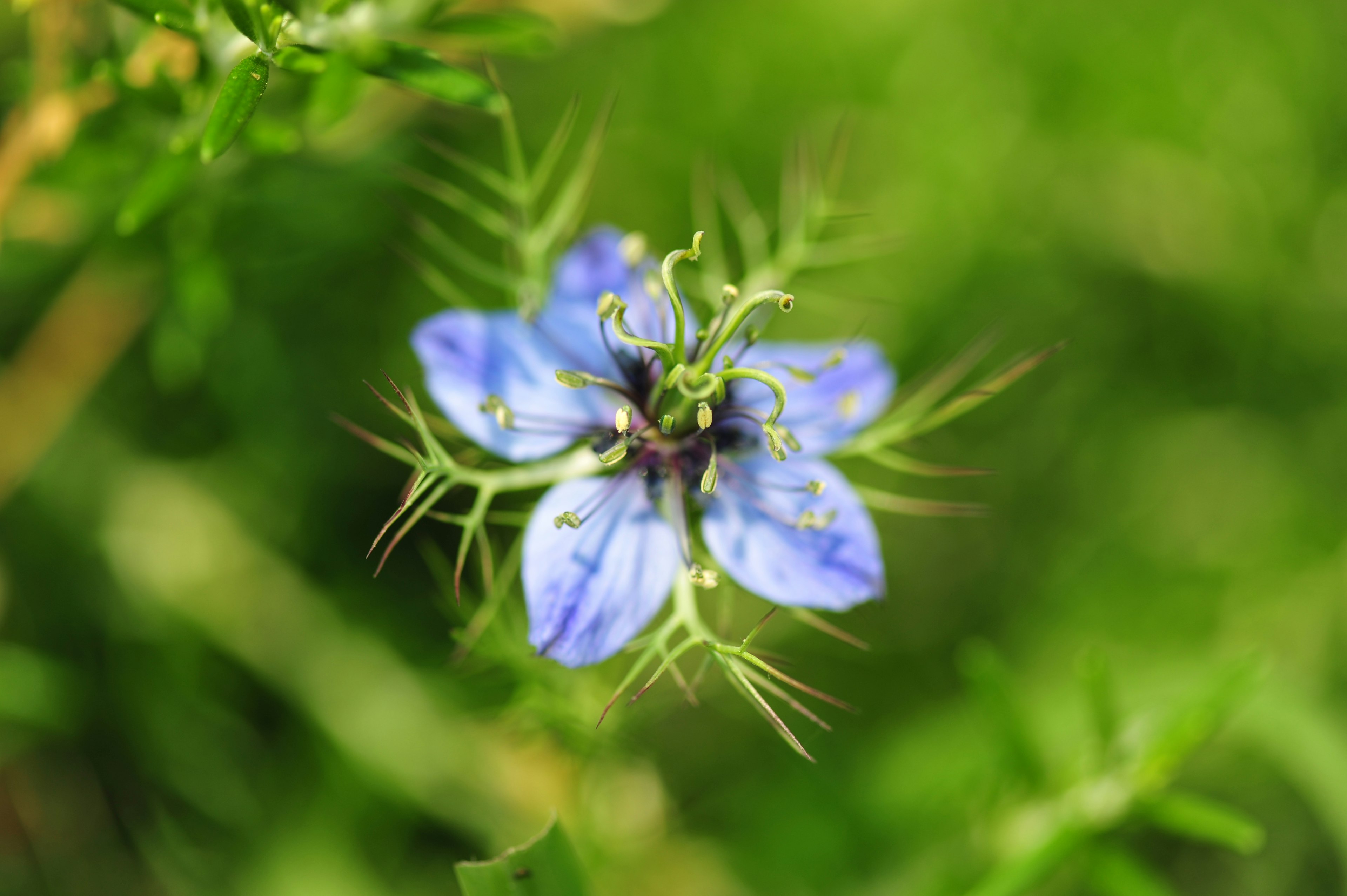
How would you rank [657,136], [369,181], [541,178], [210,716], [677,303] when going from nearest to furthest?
[677,303]
[541,178]
[369,181]
[210,716]
[657,136]

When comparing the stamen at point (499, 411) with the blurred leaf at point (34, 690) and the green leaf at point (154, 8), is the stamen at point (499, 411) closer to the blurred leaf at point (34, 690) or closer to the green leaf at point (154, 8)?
the green leaf at point (154, 8)

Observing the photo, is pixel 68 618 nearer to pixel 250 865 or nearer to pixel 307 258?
pixel 250 865

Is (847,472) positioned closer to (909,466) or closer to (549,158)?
(909,466)

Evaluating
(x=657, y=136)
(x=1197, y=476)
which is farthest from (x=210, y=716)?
(x=1197, y=476)

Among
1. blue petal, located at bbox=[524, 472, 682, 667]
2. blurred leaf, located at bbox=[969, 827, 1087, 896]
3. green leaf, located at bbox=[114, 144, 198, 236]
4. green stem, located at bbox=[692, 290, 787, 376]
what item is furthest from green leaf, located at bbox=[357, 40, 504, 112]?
blurred leaf, located at bbox=[969, 827, 1087, 896]

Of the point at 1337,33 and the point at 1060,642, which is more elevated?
the point at 1337,33

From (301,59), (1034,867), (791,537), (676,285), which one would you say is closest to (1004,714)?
(1034,867)
